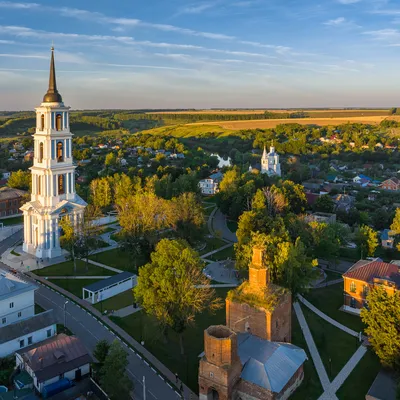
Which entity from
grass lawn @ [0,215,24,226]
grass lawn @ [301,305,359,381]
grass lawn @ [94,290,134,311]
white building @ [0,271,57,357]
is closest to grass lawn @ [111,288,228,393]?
grass lawn @ [94,290,134,311]

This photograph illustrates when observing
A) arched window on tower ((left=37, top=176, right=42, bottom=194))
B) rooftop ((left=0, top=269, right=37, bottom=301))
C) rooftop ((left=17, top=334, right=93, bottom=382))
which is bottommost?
rooftop ((left=17, top=334, right=93, bottom=382))

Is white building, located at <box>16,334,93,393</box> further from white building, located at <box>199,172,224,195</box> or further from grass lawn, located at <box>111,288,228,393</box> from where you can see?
white building, located at <box>199,172,224,195</box>

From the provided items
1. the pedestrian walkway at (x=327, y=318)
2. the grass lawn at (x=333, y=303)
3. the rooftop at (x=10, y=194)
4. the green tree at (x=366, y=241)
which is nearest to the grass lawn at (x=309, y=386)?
the pedestrian walkway at (x=327, y=318)

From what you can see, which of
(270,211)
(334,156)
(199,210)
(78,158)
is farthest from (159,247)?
(334,156)

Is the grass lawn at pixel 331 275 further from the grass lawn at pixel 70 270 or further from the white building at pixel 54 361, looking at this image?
the white building at pixel 54 361

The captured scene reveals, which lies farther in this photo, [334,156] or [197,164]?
[334,156]

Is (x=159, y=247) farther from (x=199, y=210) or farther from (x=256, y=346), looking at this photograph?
(x=199, y=210)
